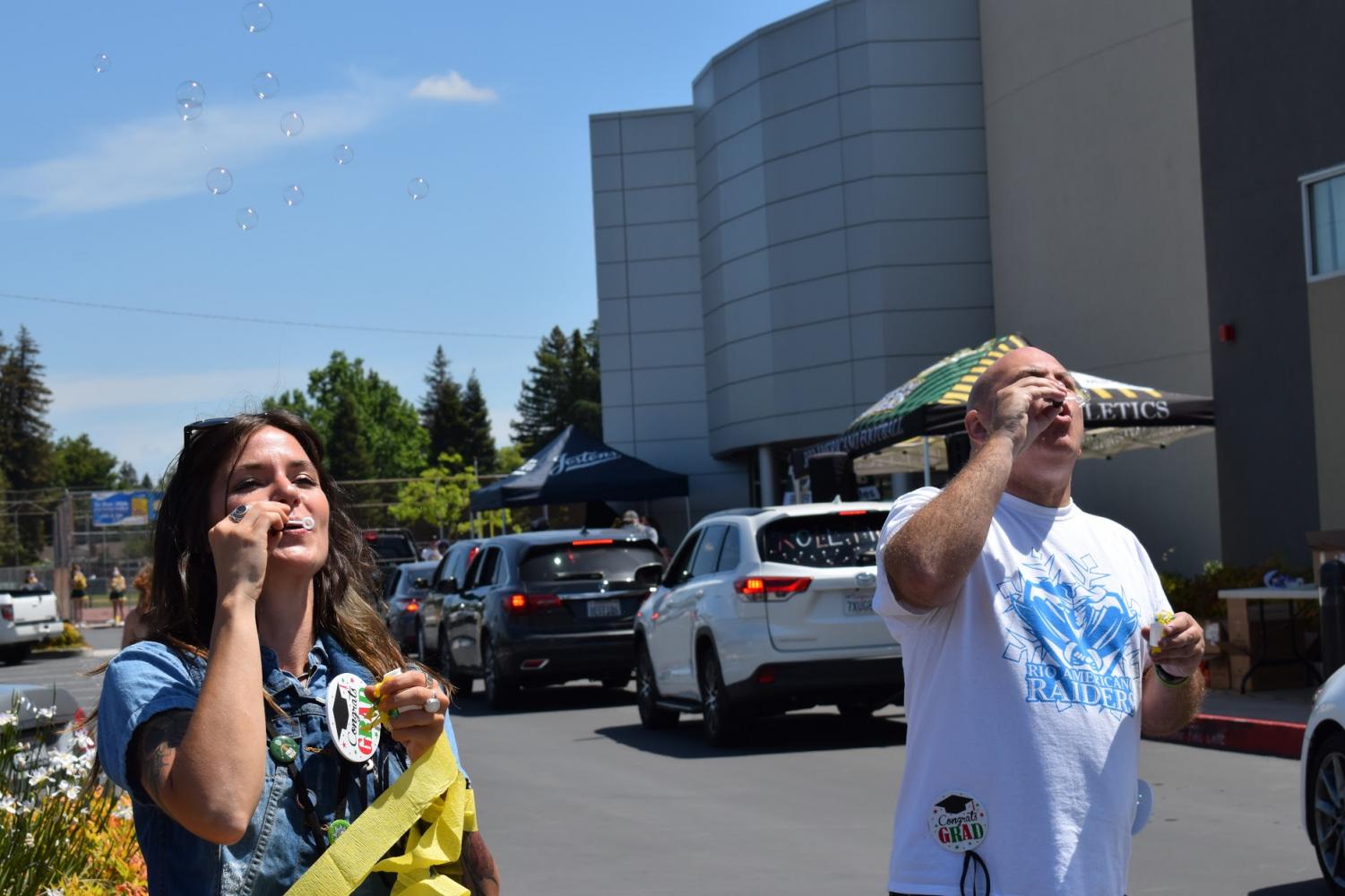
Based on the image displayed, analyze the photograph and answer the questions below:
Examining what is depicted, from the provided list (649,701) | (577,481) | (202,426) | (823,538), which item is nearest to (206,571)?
(202,426)

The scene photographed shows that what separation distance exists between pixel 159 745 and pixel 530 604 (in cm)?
1411

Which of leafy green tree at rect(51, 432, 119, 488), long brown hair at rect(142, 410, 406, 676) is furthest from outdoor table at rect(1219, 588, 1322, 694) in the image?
leafy green tree at rect(51, 432, 119, 488)

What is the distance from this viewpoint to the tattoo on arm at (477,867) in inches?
109

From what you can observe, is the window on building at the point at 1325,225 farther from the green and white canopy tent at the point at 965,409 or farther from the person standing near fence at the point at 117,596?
the person standing near fence at the point at 117,596

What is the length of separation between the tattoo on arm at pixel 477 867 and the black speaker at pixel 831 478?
18.7 metres

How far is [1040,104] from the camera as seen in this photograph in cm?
3038

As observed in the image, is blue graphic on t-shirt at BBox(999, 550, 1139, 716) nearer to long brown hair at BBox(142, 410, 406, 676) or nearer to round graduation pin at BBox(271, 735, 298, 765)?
long brown hair at BBox(142, 410, 406, 676)

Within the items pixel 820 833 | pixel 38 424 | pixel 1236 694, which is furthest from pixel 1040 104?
pixel 38 424

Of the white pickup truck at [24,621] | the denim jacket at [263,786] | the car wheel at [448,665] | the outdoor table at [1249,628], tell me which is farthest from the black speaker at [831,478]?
the denim jacket at [263,786]

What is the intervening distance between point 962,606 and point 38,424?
421 ft

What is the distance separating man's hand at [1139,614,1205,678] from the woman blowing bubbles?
→ 142 centimetres

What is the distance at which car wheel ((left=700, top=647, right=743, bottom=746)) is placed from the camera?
1269 centimetres

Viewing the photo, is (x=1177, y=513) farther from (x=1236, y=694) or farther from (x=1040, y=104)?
(x=1236, y=694)

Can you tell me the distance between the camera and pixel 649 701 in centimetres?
1465
